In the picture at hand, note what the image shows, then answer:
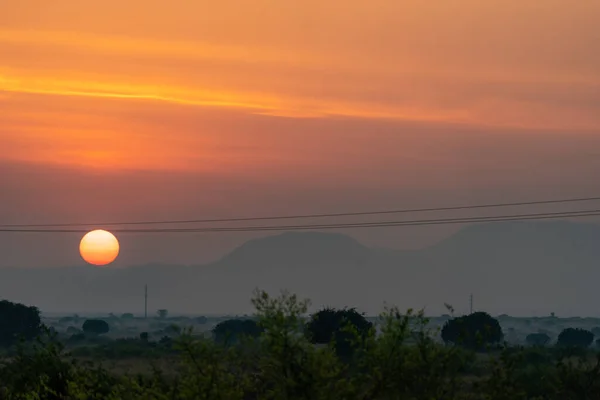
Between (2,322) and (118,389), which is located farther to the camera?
(2,322)

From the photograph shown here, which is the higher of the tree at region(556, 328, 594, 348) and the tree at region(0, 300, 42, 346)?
the tree at region(0, 300, 42, 346)

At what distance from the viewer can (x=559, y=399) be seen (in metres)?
55.8

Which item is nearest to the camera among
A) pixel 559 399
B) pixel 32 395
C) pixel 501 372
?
pixel 501 372

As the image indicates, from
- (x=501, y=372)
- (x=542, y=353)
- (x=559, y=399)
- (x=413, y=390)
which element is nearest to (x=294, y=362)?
(x=413, y=390)

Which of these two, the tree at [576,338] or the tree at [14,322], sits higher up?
the tree at [14,322]

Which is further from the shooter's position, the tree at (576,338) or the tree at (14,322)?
the tree at (576,338)

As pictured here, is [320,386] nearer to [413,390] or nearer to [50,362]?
[413,390]

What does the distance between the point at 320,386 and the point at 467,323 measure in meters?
118

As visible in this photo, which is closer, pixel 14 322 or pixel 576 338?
pixel 14 322

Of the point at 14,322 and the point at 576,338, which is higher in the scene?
the point at 14,322

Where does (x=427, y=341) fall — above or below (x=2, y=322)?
below

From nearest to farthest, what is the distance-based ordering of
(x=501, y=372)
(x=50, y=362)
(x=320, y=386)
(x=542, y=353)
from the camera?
(x=320, y=386) < (x=501, y=372) < (x=50, y=362) < (x=542, y=353)

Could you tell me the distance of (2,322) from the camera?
14688 centimetres

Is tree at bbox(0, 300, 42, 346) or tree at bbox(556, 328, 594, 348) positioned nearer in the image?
tree at bbox(0, 300, 42, 346)
